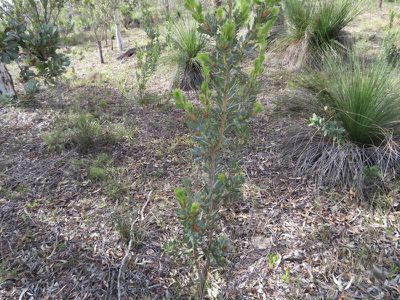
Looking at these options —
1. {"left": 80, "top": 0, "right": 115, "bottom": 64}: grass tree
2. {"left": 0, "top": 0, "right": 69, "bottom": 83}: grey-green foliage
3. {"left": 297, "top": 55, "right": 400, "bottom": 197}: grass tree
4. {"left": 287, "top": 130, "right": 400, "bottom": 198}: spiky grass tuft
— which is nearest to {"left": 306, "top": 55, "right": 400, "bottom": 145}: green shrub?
{"left": 297, "top": 55, "right": 400, "bottom": 197}: grass tree

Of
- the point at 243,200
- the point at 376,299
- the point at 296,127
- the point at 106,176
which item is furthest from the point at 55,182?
the point at 376,299

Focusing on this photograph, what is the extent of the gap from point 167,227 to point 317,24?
148 inches

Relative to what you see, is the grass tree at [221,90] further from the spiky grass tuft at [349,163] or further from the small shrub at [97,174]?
the small shrub at [97,174]

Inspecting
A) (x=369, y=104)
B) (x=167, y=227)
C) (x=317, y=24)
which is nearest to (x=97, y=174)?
(x=167, y=227)

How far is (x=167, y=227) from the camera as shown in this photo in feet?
7.14

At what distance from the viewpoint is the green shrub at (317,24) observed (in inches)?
169

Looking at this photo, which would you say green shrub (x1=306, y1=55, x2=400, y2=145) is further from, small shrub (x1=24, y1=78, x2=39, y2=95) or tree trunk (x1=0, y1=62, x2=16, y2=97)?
tree trunk (x1=0, y1=62, x2=16, y2=97)

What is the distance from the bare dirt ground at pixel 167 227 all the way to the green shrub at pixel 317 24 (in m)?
1.54

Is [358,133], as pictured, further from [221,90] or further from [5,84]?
[5,84]

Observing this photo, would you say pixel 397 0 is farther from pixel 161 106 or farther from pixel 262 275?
pixel 262 275

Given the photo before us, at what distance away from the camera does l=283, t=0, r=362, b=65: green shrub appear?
14.0ft

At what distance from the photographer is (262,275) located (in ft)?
6.14

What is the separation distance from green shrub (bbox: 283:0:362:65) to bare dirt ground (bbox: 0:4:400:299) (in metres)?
1.54

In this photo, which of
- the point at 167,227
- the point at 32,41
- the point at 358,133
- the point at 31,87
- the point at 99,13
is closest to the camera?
the point at 167,227
